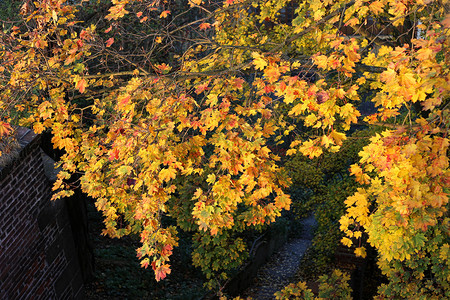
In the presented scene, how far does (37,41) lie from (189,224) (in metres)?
5.09

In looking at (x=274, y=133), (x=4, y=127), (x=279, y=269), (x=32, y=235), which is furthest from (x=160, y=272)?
(x=279, y=269)

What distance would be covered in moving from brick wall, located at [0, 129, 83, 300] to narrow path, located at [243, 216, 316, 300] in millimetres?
6740

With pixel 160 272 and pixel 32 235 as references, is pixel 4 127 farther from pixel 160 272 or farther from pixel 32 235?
pixel 160 272

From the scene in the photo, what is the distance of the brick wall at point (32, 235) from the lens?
6820 millimetres

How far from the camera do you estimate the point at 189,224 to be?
9945mm

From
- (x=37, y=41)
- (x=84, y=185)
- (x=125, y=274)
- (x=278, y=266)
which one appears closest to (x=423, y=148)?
(x=84, y=185)

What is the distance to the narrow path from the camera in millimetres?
14089

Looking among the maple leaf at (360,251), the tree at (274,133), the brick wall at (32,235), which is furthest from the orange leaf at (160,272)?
the brick wall at (32,235)

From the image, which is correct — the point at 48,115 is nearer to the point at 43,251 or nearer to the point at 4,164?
the point at 4,164

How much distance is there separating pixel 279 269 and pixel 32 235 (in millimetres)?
10334

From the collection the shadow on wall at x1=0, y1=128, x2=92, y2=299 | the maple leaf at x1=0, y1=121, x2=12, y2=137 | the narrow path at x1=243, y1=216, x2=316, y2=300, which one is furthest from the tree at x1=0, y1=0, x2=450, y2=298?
the narrow path at x1=243, y1=216, x2=316, y2=300

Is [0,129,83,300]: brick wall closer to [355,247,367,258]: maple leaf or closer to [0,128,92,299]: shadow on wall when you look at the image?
[0,128,92,299]: shadow on wall

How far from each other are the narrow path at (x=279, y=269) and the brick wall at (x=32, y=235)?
22.1ft

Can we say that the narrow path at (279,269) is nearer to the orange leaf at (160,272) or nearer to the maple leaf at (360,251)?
the maple leaf at (360,251)
